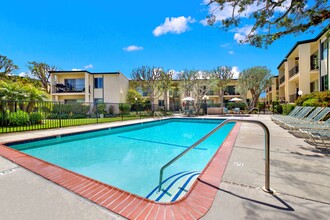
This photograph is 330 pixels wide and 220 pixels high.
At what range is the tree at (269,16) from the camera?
Answer: 519 cm

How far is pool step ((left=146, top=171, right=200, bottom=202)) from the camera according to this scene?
3.16m

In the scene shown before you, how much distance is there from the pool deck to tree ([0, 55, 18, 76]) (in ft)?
109

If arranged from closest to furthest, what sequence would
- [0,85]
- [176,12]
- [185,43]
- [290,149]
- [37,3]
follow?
[290,149] < [37,3] < [0,85] < [176,12] < [185,43]

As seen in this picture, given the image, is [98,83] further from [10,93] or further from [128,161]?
[128,161]

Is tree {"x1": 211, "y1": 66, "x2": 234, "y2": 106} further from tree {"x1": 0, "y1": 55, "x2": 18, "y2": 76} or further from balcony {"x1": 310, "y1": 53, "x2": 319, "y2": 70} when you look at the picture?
tree {"x1": 0, "y1": 55, "x2": 18, "y2": 76}

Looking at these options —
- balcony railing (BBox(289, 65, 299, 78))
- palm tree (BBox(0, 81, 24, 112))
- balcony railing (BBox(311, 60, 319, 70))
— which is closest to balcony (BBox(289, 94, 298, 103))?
balcony railing (BBox(289, 65, 299, 78))

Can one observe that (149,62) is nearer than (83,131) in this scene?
No

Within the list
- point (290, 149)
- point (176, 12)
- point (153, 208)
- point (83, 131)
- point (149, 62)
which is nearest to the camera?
point (153, 208)

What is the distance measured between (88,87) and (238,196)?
2572 cm

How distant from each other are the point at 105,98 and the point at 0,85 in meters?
14.6

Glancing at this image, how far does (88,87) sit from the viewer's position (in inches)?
964

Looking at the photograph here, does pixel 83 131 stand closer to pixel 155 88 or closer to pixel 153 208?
pixel 153 208

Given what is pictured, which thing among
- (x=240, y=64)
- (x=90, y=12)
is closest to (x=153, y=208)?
(x=90, y=12)

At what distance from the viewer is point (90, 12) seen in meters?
12.4
